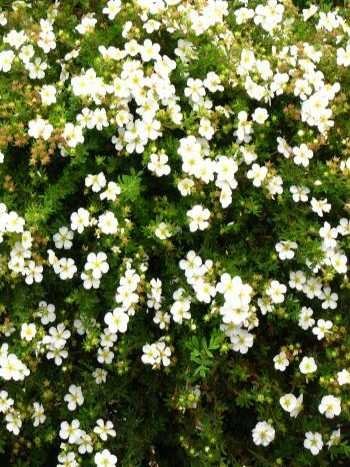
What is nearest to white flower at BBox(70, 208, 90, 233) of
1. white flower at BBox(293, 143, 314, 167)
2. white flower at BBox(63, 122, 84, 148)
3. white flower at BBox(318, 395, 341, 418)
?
white flower at BBox(63, 122, 84, 148)

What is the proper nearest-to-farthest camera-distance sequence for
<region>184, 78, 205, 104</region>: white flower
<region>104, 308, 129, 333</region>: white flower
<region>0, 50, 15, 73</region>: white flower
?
<region>104, 308, 129, 333</region>: white flower
<region>184, 78, 205, 104</region>: white flower
<region>0, 50, 15, 73</region>: white flower

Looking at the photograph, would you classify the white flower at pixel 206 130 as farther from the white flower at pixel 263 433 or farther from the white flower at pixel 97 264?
the white flower at pixel 263 433

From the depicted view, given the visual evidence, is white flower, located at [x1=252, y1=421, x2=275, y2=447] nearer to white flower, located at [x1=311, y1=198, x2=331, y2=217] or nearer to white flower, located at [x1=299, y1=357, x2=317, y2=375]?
white flower, located at [x1=299, y1=357, x2=317, y2=375]

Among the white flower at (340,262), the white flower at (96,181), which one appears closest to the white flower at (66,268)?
the white flower at (96,181)

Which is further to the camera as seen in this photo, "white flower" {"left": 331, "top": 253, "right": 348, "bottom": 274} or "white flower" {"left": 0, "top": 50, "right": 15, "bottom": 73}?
"white flower" {"left": 0, "top": 50, "right": 15, "bottom": 73}

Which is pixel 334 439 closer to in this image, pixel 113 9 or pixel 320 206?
pixel 320 206

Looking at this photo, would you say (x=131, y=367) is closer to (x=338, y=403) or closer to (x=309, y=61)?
(x=338, y=403)

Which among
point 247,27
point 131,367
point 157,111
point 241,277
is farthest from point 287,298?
point 247,27
